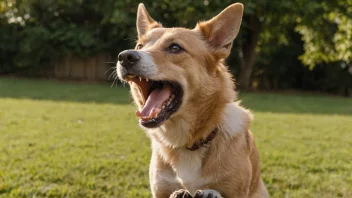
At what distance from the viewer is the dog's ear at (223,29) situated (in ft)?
12.2

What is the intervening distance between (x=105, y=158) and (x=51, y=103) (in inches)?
301

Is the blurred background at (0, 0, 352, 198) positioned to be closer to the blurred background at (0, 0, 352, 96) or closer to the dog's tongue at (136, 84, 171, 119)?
the blurred background at (0, 0, 352, 96)

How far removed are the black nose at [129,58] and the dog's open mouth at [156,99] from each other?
0.13 metres

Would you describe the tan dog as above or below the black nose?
below

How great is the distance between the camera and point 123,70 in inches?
131

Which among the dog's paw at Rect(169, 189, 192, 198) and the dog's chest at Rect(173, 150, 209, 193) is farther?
the dog's chest at Rect(173, 150, 209, 193)

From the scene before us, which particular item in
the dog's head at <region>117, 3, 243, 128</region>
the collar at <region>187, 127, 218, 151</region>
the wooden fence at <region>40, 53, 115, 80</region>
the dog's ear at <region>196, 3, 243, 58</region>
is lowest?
the wooden fence at <region>40, 53, 115, 80</region>

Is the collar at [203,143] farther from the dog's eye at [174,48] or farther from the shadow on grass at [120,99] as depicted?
the shadow on grass at [120,99]

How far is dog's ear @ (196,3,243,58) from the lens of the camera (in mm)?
3708

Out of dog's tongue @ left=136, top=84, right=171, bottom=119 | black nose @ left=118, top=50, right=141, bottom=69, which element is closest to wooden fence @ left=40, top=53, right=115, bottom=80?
dog's tongue @ left=136, top=84, right=171, bottom=119

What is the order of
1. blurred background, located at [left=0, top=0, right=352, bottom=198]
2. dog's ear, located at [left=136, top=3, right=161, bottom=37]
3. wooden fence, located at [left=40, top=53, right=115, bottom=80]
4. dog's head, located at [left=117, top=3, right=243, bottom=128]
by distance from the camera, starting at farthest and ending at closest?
wooden fence, located at [left=40, top=53, right=115, bottom=80] → blurred background, located at [left=0, top=0, right=352, bottom=198] → dog's ear, located at [left=136, top=3, right=161, bottom=37] → dog's head, located at [left=117, top=3, right=243, bottom=128]

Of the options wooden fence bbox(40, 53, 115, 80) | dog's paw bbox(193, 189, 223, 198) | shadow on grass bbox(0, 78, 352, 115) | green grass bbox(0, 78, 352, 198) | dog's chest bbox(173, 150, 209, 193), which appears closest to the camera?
dog's paw bbox(193, 189, 223, 198)

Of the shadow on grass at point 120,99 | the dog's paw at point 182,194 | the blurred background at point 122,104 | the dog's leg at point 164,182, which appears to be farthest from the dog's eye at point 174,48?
the shadow on grass at point 120,99

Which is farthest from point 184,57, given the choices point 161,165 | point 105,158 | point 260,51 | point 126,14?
point 260,51
